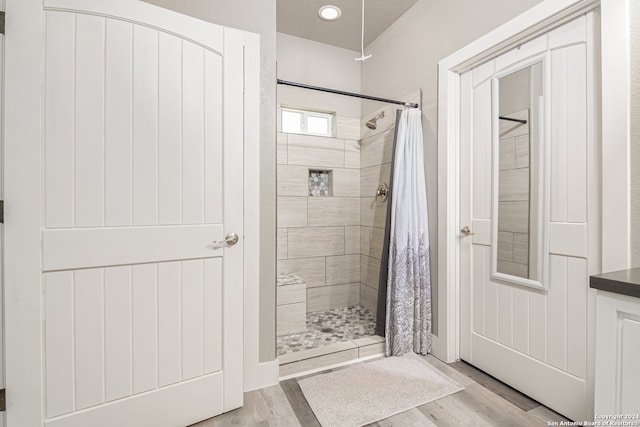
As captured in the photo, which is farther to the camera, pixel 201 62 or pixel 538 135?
pixel 538 135

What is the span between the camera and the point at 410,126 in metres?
2.15

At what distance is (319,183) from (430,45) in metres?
1.56

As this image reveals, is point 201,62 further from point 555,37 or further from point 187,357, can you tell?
point 555,37

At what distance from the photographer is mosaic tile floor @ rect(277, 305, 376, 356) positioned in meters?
2.22

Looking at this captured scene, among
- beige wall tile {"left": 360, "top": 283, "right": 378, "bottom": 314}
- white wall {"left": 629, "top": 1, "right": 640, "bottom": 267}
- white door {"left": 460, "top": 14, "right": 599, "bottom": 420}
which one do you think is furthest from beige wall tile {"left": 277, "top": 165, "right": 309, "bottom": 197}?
white wall {"left": 629, "top": 1, "right": 640, "bottom": 267}

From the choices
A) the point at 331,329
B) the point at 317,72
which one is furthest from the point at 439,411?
the point at 317,72

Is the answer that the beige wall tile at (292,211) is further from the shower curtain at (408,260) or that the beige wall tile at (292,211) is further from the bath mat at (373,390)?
the bath mat at (373,390)

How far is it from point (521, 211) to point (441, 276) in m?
0.67

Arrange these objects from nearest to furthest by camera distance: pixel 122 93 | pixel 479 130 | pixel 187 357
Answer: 1. pixel 122 93
2. pixel 187 357
3. pixel 479 130

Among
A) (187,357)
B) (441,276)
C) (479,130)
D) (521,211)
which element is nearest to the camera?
(187,357)

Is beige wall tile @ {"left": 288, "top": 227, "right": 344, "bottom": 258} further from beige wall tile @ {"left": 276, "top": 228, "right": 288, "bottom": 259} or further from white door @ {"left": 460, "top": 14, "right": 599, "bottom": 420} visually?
white door @ {"left": 460, "top": 14, "right": 599, "bottom": 420}

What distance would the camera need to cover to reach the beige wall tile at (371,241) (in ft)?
9.30

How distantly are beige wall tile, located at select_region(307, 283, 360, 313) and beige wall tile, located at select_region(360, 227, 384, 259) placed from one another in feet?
1.40

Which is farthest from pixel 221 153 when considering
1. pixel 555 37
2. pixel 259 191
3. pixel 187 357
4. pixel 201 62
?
pixel 555 37
